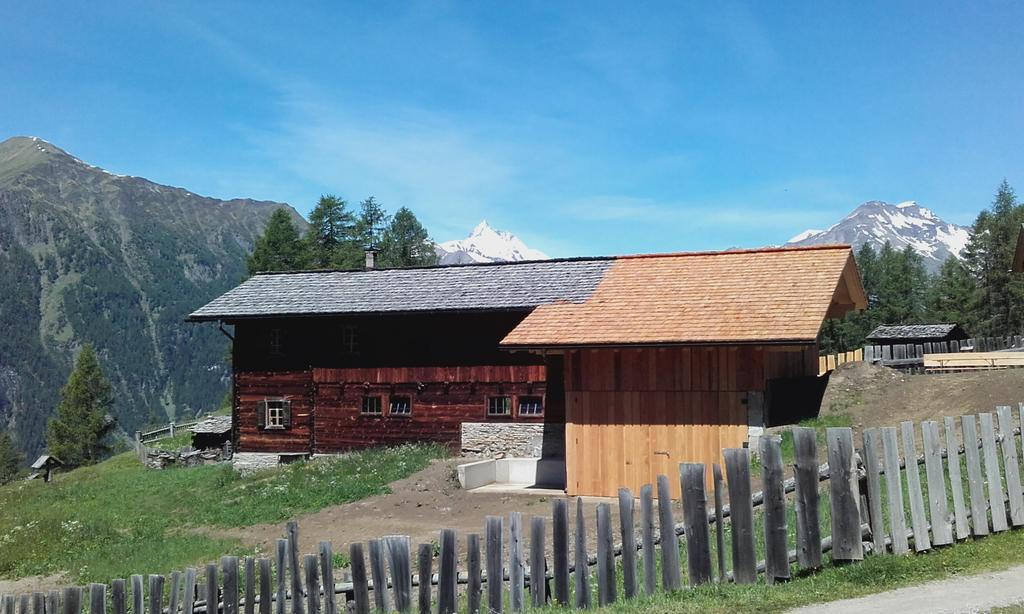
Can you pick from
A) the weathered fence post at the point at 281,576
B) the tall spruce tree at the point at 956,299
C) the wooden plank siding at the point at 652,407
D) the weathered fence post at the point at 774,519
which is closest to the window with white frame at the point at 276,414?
the wooden plank siding at the point at 652,407

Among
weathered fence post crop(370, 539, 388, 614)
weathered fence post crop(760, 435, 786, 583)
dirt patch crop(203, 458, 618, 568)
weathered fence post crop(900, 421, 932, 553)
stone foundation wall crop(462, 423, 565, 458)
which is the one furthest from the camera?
stone foundation wall crop(462, 423, 565, 458)

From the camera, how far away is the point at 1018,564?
8.36 meters

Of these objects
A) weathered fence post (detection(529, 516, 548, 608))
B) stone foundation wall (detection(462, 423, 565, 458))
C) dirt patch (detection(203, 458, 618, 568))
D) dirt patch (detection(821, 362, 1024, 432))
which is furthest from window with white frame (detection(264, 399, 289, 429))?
weathered fence post (detection(529, 516, 548, 608))

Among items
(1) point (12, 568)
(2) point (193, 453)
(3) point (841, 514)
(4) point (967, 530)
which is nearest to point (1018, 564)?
(4) point (967, 530)

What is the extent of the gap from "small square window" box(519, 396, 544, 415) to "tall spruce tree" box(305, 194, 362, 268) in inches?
1763

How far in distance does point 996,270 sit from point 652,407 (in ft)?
218

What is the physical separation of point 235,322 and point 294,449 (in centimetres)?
536

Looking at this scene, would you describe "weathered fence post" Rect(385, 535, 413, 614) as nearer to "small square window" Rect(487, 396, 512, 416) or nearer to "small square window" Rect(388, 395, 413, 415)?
"small square window" Rect(487, 396, 512, 416)

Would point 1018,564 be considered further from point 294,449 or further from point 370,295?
point 294,449

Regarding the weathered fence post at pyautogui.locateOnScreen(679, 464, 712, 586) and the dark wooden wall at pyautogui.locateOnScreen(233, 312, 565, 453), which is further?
Answer: the dark wooden wall at pyautogui.locateOnScreen(233, 312, 565, 453)

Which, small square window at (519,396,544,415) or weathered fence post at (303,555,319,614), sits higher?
small square window at (519,396,544,415)

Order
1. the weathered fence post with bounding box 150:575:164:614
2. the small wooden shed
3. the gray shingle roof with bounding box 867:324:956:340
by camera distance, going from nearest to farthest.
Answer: the weathered fence post with bounding box 150:575:164:614 → the small wooden shed → the gray shingle roof with bounding box 867:324:956:340

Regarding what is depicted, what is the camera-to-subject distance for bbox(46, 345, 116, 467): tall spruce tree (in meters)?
74.7

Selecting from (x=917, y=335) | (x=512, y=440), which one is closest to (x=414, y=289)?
(x=512, y=440)
